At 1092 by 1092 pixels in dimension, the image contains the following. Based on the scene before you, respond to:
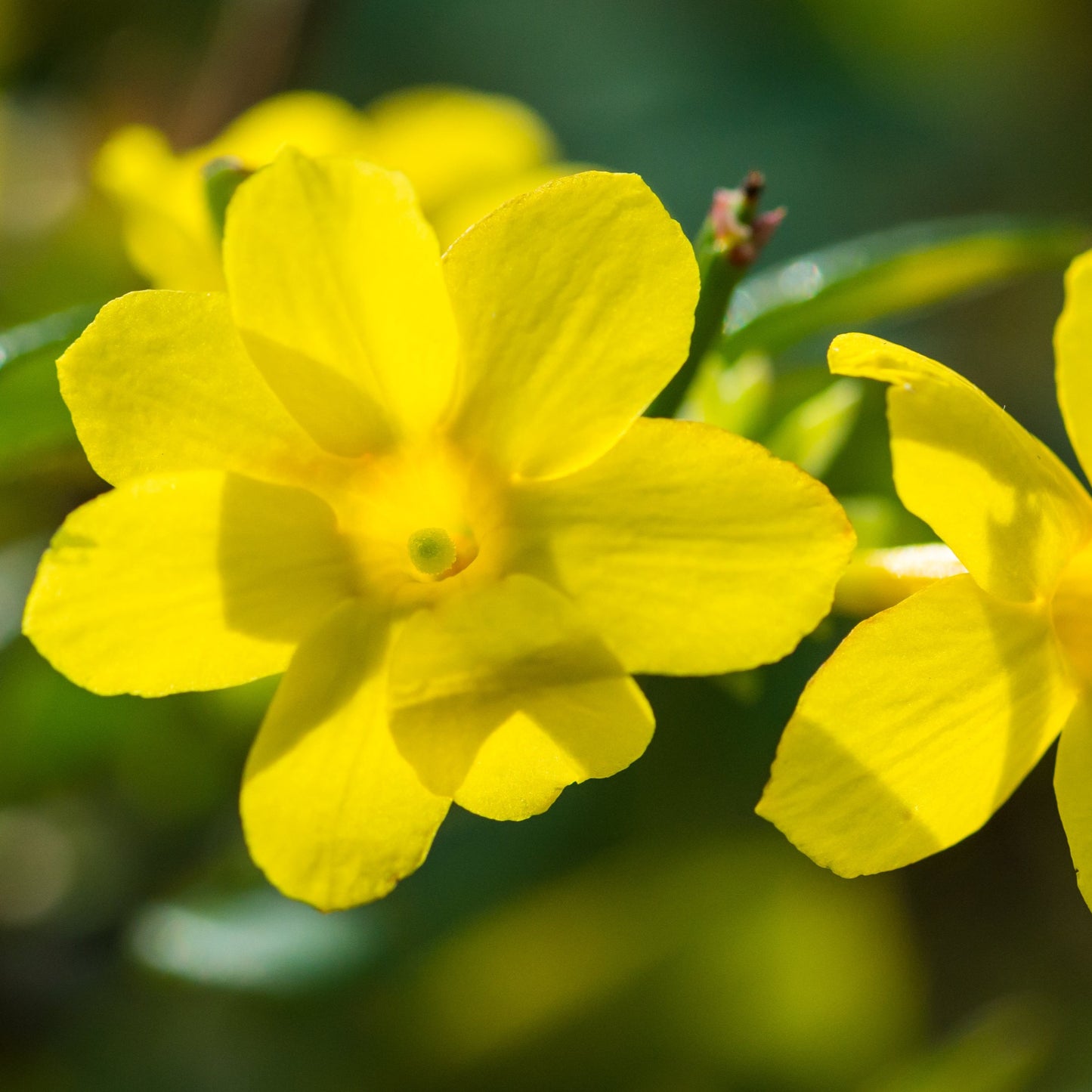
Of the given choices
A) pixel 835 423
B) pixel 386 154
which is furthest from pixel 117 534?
pixel 386 154

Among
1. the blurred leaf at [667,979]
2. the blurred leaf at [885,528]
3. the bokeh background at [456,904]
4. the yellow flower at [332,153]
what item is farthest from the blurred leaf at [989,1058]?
the yellow flower at [332,153]

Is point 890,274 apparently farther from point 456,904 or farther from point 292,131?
point 456,904

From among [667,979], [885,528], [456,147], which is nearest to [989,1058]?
[667,979]

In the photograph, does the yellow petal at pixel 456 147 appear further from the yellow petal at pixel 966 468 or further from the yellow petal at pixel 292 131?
the yellow petal at pixel 966 468

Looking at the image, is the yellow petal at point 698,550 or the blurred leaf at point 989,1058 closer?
the yellow petal at point 698,550

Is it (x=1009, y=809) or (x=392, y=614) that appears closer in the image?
(x=392, y=614)

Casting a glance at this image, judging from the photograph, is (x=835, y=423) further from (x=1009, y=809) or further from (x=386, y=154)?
(x=1009, y=809)
